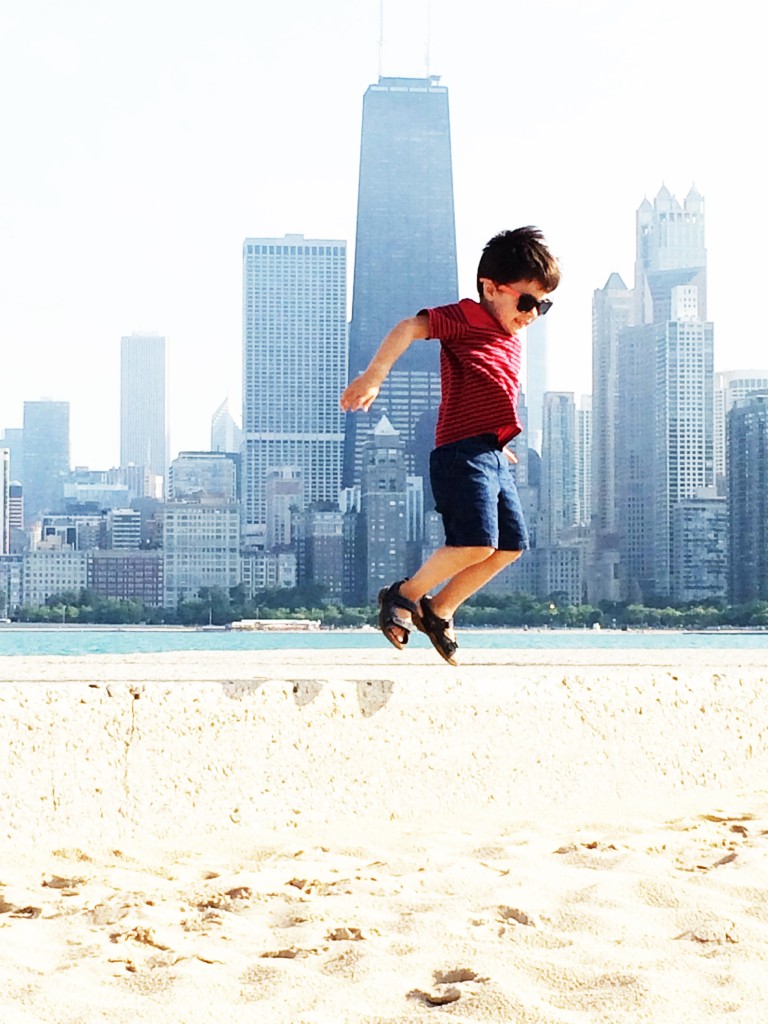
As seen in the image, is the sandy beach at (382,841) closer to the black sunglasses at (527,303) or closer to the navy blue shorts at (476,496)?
the navy blue shorts at (476,496)

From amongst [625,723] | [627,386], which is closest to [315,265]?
[627,386]

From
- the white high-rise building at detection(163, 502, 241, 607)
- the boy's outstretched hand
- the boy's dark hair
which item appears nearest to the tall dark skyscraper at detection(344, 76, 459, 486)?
the white high-rise building at detection(163, 502, 241, 607)

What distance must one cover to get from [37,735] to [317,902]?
758 mm

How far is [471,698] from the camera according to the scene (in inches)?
131

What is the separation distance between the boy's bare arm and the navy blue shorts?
29cm

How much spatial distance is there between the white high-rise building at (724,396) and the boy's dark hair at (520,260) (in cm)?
12618

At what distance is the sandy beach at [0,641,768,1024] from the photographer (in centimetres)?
194

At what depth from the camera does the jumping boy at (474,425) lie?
11.7ft

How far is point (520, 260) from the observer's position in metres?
3.80

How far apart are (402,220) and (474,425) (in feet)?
560

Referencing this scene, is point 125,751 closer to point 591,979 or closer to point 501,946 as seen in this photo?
point 501,946

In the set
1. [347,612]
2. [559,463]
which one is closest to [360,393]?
[347,612]

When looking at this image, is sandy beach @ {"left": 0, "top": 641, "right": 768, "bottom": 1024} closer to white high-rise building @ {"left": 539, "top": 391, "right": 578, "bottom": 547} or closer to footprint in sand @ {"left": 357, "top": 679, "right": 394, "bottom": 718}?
footprint in sand @ {"left": 357, "top": 679, "right": 394, "bottom": 718}

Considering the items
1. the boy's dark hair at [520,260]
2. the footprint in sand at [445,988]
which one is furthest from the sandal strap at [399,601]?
the footprint in sand at [445,988]
